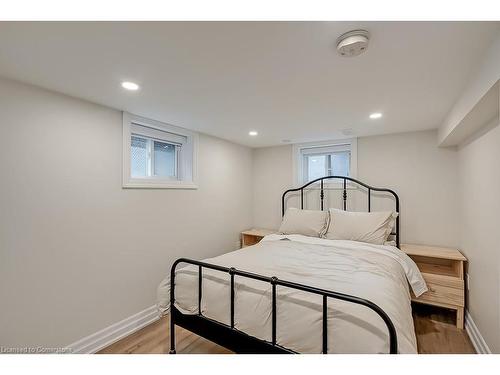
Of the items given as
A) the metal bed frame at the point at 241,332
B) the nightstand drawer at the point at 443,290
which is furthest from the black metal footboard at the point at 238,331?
the nightstand drawer at the point at 443,290

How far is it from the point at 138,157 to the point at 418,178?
3.31 meters

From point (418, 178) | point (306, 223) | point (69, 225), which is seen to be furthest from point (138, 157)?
point (418, 178)

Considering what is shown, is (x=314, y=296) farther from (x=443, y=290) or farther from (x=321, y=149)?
(x=321, y=149)

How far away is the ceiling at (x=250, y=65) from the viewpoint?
1072 millimetres

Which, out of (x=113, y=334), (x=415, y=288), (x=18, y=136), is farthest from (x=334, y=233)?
(x=18, y=136)

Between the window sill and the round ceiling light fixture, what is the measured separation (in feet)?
6.75

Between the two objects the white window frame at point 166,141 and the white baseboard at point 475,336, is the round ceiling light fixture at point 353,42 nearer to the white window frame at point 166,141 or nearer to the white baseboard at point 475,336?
the white window frame at point 166,141

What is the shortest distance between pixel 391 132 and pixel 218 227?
261 centimetres

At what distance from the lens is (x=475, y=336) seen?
6.52ft

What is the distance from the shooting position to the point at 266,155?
158 inches

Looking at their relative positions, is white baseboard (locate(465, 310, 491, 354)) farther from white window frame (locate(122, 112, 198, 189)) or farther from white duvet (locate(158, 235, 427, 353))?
white window frame (locate(122, 112, 198, 189))

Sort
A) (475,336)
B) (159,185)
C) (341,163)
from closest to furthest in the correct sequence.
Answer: (475,336)
(159,185)
(341,163)

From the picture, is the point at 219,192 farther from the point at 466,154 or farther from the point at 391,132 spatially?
the point at 466,154

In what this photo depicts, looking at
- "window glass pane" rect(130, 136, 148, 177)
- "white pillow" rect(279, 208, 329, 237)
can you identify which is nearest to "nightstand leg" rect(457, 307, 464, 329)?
"white pillow" rect(279, 208, 329, 237)
